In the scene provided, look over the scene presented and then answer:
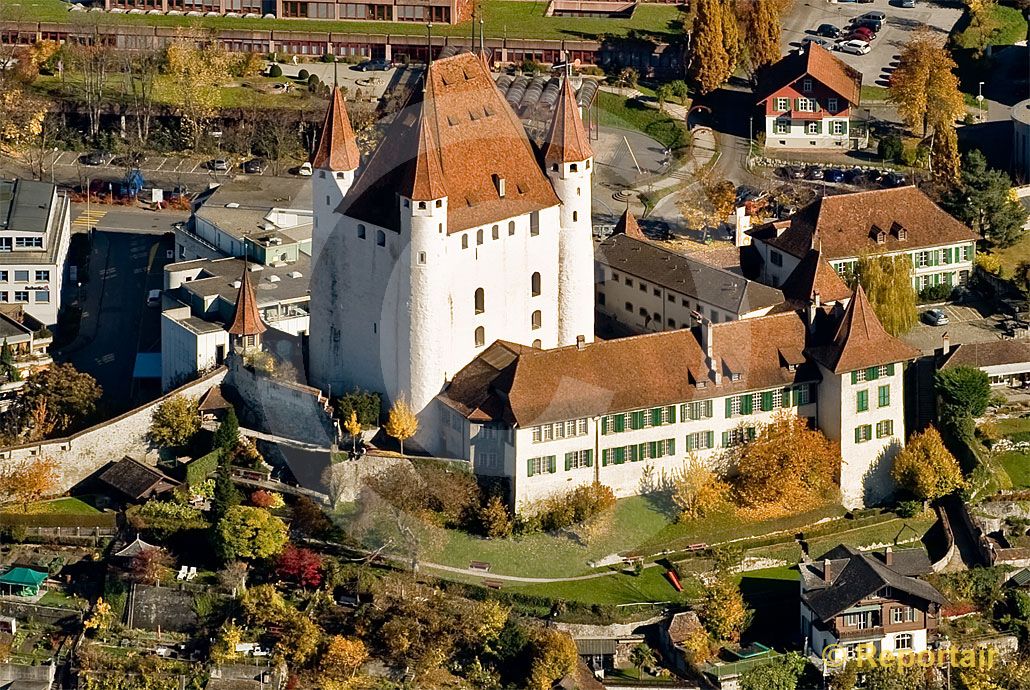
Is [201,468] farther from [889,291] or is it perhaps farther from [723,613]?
[889,291]

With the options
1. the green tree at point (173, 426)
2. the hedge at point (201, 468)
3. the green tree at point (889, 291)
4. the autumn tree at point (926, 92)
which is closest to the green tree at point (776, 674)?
the green tree at point (889, 291)

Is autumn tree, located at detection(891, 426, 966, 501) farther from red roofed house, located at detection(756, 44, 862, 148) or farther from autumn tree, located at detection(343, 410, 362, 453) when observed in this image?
red roofed house, located at detection(756, 44, 862, 148)

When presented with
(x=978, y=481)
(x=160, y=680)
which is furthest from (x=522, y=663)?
(x=978, y=481)

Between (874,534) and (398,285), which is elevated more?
(398,285)

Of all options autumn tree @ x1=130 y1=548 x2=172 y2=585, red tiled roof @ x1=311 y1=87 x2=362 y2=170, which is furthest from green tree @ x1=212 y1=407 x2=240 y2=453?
red tiled roof @ x1=311 y1=87 x2=362 y2=170

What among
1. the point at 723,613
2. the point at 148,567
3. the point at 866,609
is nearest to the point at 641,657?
the point at 723,613

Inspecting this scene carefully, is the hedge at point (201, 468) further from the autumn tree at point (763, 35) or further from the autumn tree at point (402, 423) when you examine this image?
the autumn tree at point (763, 35)

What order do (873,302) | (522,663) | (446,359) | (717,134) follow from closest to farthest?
(522,663) < (446,359) < (873,302) < (717,134)

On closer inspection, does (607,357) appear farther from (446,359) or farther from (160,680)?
(160,680)
